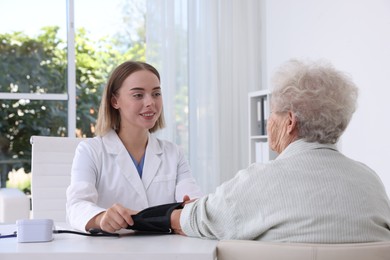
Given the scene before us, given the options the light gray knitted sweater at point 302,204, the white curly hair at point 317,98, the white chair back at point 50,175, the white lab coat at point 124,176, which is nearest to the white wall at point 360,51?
the white chair back at point 50,175

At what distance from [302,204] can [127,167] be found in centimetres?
103

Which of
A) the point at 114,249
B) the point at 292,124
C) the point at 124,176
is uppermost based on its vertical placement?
the point at 292,124

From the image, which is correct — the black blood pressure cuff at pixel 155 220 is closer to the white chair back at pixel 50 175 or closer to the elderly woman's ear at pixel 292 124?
the elderly woman's ear at pixel 292 124

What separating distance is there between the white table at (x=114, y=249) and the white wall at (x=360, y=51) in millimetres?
2666

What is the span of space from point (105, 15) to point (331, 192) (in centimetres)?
496

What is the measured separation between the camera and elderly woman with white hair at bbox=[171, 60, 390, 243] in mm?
1484

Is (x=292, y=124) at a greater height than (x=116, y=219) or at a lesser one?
greater

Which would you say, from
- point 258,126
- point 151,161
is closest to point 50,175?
point 151,161

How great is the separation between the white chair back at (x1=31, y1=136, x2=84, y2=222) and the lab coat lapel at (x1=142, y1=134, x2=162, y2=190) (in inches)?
31.8

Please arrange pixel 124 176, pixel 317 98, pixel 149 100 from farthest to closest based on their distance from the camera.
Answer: pixel 149 100, pixel 124 176, pixel 317 98

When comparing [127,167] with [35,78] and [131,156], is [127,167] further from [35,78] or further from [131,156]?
[35,78]

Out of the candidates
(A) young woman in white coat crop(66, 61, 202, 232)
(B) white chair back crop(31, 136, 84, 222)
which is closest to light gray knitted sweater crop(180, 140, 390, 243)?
(A) young woman in white coat crop(66, 61, 202, 232)

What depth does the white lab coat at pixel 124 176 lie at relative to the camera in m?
2.35

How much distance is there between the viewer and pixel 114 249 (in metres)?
1.53
